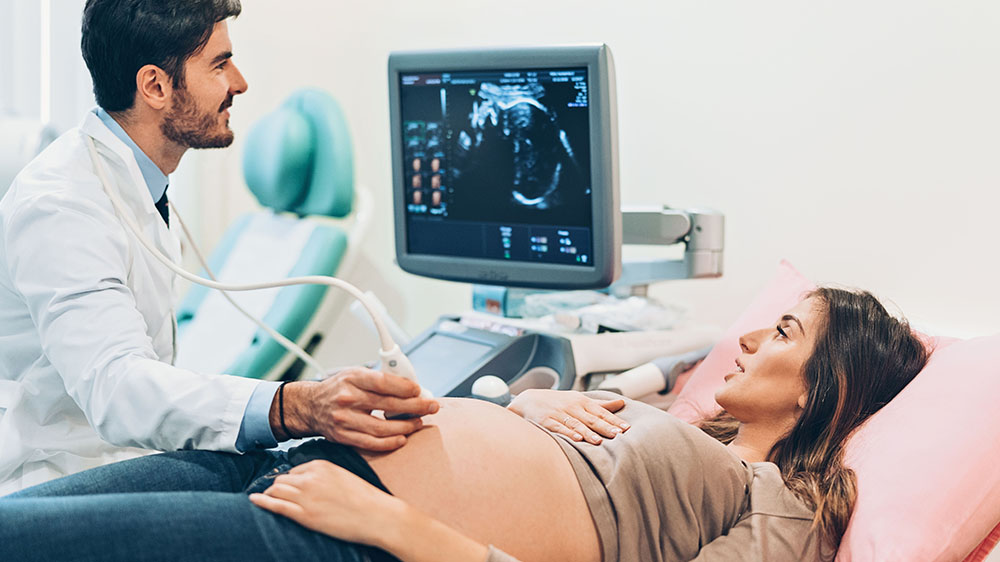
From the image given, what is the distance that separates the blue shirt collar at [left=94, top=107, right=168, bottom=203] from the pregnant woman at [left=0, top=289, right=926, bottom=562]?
1.57 ft

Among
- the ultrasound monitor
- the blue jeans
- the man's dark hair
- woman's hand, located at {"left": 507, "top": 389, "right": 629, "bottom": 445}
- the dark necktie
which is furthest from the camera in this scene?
the ultrasound monitor

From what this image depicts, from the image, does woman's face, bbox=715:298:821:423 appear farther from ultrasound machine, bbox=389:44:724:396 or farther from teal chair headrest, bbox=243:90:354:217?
teal chair headrest, bbox=243:90:354:217

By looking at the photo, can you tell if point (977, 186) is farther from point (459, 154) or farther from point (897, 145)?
point (459, 154)

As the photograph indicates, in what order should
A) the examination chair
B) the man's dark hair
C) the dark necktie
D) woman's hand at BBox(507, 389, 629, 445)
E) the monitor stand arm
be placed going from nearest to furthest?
woman's hand at BBox(507, 389, 629, 445) → the man's dark hair → the dark necktie → the monitor stand arm → the examination chair

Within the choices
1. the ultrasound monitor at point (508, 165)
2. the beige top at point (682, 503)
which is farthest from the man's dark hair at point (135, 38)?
the beige top at point (682, 503)

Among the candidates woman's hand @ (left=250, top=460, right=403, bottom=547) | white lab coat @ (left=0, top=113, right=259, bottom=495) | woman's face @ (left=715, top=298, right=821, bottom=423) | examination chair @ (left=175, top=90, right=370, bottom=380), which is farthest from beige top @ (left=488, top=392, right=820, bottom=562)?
examination chair @ (left=175, top=90, right=370, bottom=380)

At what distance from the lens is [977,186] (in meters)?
1.68

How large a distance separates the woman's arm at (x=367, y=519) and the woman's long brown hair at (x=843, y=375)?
19.6 inches

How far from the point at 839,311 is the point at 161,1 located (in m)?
1.10

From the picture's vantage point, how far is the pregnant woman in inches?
39.9

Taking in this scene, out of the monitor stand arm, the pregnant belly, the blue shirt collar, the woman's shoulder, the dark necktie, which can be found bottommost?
the woman's shoulder

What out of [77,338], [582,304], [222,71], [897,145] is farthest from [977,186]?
[77,338]

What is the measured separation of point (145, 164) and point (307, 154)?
1.13 m

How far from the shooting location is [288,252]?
2643 millimetres
